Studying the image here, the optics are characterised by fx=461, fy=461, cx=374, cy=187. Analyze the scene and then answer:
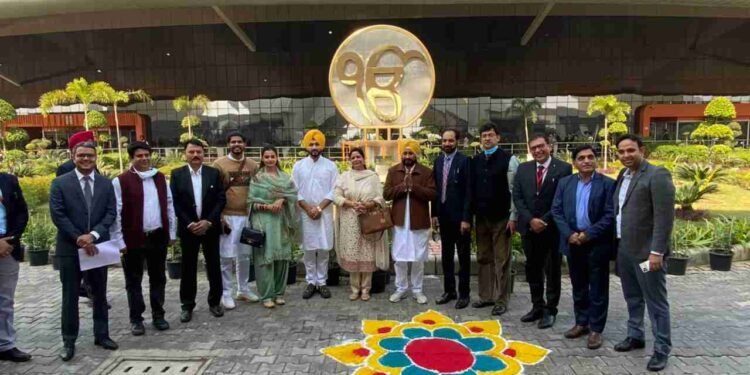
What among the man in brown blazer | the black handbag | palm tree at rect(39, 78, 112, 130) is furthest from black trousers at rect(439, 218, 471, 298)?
palm tree at rect(39, 78, 112, 130)

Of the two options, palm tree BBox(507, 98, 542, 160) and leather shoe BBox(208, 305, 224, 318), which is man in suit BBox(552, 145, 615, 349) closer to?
leather shoe BBox(208, 305, 224, 318)

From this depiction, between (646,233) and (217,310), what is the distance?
3958 mm

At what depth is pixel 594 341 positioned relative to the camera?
12.5 feet

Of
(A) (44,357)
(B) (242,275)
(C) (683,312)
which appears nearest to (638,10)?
(C) (683,312)

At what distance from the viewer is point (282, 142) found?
104ft

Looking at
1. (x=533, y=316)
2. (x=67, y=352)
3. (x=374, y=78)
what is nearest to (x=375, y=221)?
(x=533, y=316)

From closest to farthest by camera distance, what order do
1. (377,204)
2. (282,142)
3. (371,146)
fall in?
(377,204), (371,146), (282,142)

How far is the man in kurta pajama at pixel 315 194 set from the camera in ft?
17.0

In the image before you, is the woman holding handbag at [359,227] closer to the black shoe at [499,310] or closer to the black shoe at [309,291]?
the black shoe at [309,291]

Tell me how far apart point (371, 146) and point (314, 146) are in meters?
6.31

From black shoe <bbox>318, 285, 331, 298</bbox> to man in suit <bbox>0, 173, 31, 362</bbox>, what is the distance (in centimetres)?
267

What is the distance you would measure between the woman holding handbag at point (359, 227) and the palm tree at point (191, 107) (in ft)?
85.6

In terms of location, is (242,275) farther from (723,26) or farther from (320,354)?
(723,26)

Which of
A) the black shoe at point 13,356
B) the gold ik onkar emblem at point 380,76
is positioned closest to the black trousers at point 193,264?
the black shoe at point 13,356
